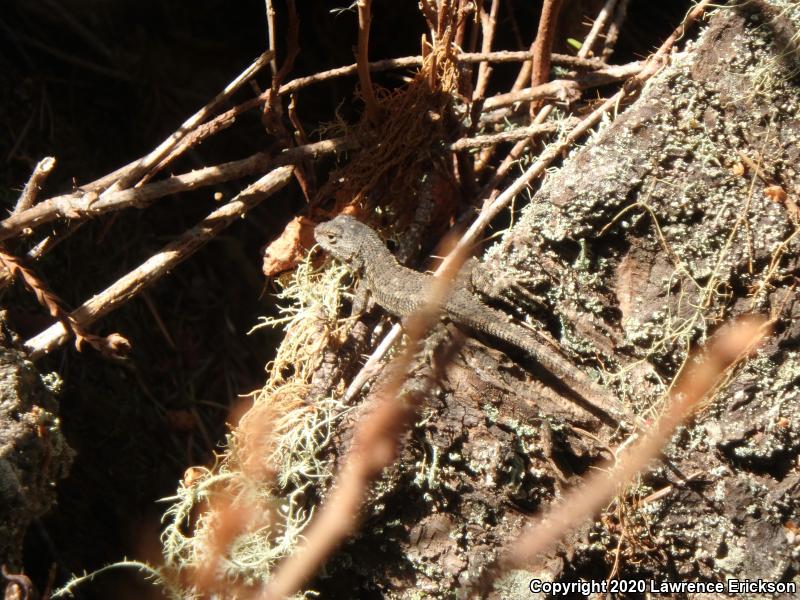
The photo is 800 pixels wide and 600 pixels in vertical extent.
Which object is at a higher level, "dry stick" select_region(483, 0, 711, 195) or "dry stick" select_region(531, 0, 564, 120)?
"dry stick" select_region(531, 0, 564, 120)

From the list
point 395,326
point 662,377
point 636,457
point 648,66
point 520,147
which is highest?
point 648,66

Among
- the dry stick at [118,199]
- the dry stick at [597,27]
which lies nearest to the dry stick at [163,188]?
the dry stick at [118,199]

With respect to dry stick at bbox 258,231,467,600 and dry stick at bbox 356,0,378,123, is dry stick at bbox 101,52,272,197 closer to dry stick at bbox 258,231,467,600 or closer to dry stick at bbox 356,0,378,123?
dry stick at bbox 356,0,378,123

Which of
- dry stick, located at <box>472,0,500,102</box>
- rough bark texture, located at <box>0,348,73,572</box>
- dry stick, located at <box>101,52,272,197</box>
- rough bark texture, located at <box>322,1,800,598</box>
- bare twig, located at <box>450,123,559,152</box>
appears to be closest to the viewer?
rough bark texture, located at <box>0,348,73,572</box>

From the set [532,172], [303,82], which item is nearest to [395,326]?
[532,172]

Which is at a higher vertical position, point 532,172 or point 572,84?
point 572,84

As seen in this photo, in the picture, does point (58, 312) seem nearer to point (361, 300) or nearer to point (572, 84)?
point (361, 300)

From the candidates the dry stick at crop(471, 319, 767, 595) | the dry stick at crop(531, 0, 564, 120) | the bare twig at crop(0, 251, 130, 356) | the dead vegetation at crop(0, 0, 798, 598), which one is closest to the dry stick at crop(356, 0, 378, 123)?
the dead vegetation at crop(0, 0, 798, 598)

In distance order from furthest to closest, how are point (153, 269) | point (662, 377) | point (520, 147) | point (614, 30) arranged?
1. point (614, 30)
2. point (520, 147)
3. point (153, 269)
4. point (662, 377)
